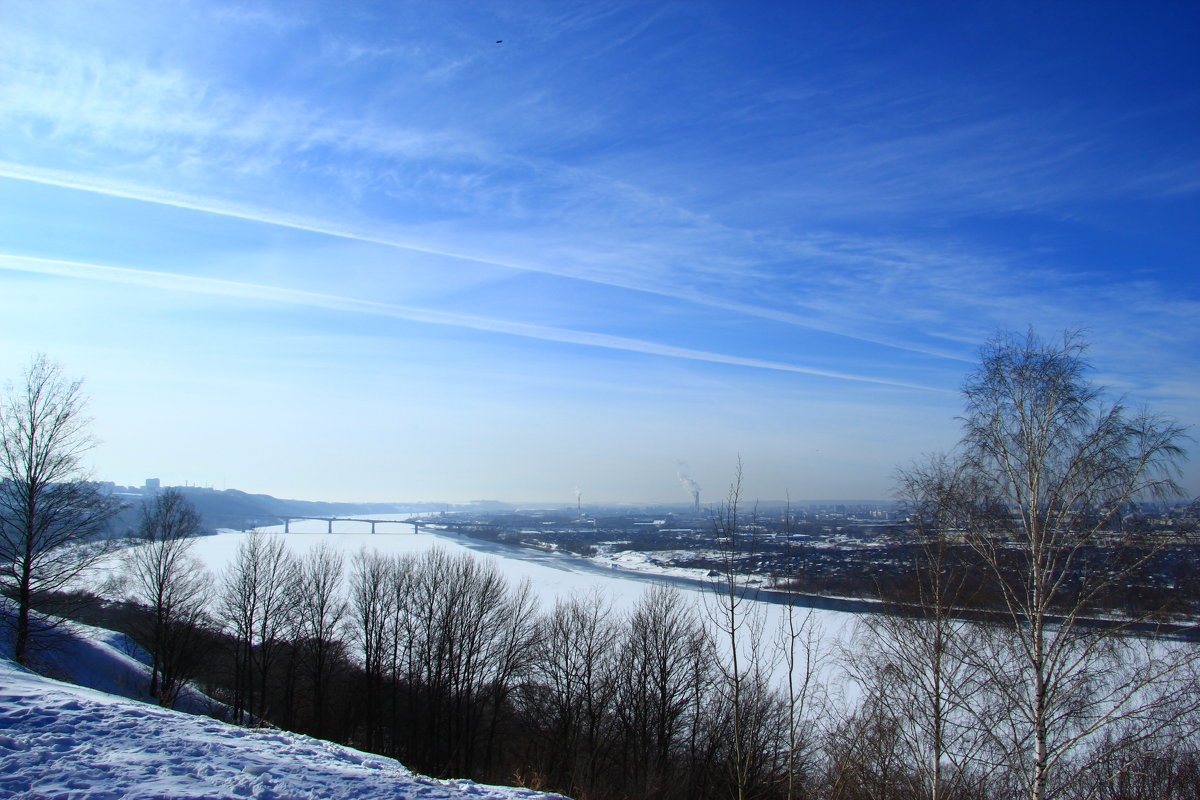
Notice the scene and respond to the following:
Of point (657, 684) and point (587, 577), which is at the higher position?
point (657, 684)

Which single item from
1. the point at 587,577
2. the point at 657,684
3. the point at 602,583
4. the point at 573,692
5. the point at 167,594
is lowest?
the point at 587,577

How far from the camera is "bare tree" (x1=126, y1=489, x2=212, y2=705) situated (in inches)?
804

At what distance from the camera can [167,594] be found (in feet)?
70.4

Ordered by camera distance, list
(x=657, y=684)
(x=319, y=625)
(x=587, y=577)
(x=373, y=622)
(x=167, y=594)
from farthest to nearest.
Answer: (x=587, y=577) < (x=373, y=622) < (x=319, y=625) < (x=167, y=594) < (x=657, y=684)

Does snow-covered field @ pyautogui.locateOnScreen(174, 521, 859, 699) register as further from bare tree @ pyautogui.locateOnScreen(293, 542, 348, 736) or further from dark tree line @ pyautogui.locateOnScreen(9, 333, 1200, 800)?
bare tree @ pyautogui.locateOnScreen(293, 542, 348, 736)

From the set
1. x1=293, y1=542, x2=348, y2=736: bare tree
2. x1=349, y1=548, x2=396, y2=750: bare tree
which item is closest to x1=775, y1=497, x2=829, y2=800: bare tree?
x1=349, y1=548, x2=396, y2=750: bare tree

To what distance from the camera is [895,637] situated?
33.6ft

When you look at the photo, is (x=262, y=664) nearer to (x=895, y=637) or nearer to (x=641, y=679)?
(x=641, y=679)

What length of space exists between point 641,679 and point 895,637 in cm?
1103

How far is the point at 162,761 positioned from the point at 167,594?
20.7 m

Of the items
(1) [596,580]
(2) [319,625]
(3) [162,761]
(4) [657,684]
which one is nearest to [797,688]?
(4) [657,684]

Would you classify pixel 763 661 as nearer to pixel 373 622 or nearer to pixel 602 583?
pixel 373 622

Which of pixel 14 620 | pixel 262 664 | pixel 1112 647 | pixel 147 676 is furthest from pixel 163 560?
pixel 1112 647

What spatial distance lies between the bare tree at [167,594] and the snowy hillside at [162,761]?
1646 cm
